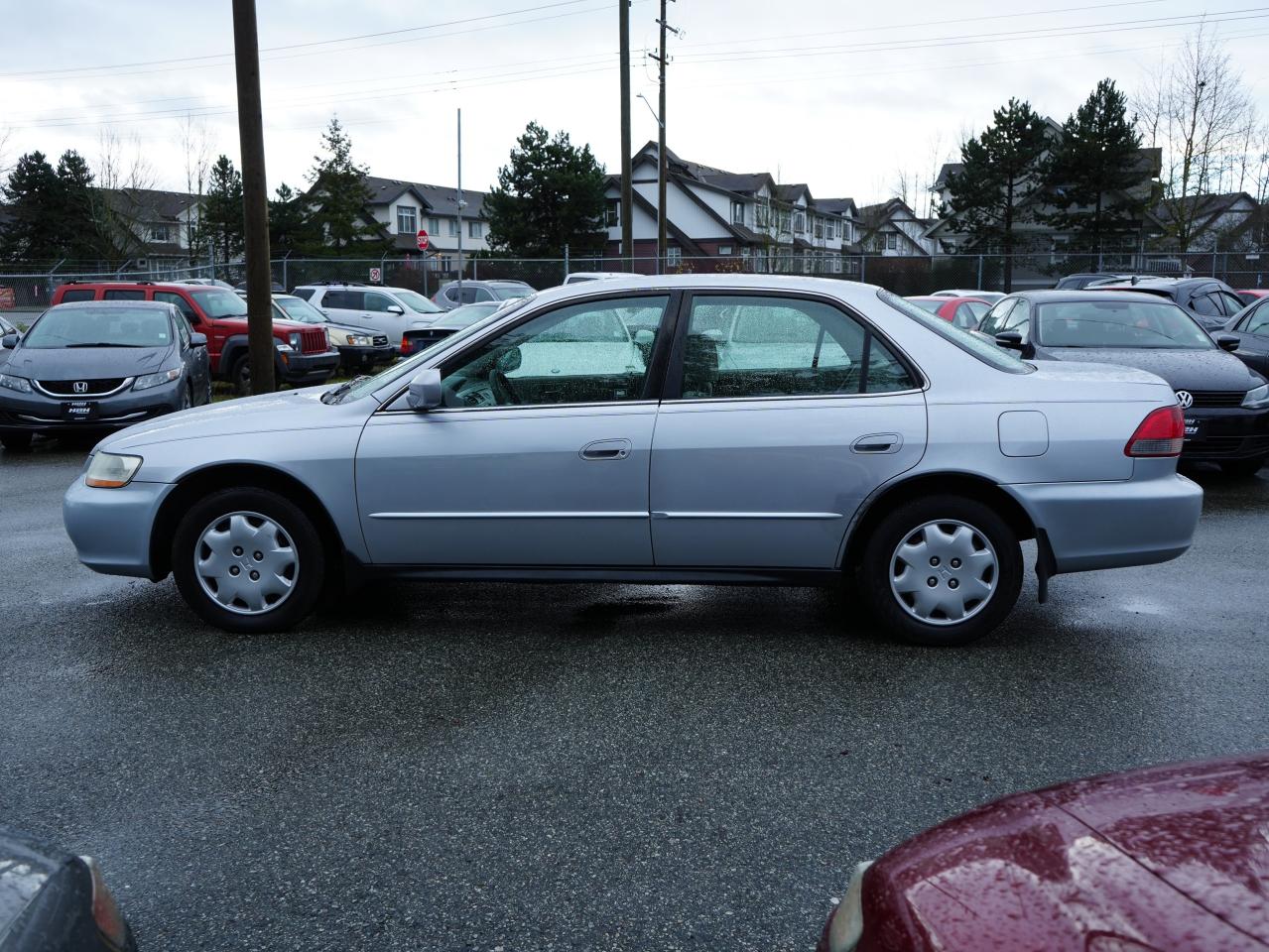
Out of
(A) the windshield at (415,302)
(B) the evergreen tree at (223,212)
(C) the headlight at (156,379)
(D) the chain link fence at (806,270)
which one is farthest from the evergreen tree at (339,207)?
(C) the headlight at (156,379)

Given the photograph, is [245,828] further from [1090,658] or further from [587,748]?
[1090,658]

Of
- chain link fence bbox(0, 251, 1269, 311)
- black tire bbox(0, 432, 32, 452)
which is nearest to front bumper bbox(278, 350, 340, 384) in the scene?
black tire bbox(0, 432, 32, 452)

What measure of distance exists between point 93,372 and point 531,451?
849 cm

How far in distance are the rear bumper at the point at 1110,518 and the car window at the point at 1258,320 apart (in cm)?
837

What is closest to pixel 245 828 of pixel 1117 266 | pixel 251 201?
pixel 251 201

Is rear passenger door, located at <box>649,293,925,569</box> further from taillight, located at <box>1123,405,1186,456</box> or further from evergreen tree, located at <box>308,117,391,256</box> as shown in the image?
evergreen tree, located at <box>308,117,391,256</box>

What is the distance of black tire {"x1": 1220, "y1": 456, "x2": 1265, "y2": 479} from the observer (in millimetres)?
10102

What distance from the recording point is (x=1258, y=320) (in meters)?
12.2

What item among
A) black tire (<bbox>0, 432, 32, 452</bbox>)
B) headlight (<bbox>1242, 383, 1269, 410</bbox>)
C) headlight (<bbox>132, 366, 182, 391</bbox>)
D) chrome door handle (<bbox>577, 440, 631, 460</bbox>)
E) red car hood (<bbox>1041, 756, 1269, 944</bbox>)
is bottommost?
black tire (<bbox>0, 432, 32, 452</bbox>)

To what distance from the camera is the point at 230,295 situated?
1803cm

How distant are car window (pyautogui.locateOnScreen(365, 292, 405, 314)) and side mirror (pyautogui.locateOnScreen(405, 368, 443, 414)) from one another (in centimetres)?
1954

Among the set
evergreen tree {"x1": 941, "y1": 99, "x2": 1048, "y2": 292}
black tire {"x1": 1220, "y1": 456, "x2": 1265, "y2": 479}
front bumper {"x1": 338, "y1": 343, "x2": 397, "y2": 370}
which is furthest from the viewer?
evergreen tree {"x1": 941, "y1": 99, "x2": 1048, "y2": 292}

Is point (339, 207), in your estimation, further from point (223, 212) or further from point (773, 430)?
point (773, 430)

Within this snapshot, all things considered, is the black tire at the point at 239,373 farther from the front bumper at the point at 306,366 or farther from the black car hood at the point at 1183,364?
the black car hood at the point at 1183,364
